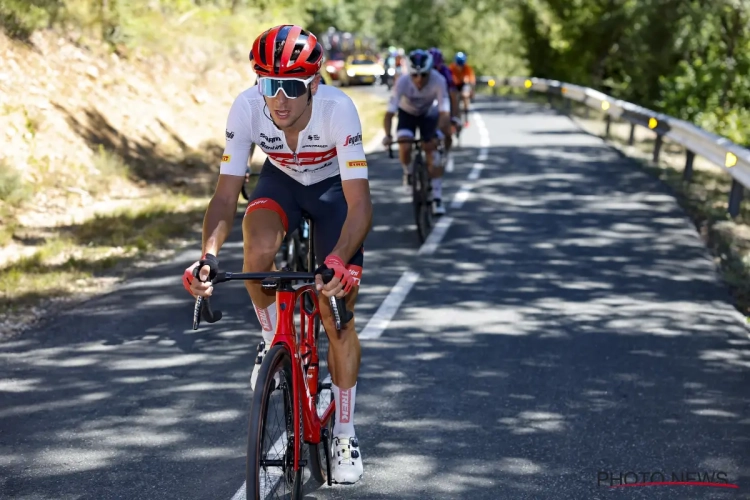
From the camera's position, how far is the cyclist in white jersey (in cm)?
436

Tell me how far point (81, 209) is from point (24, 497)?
8.48 m

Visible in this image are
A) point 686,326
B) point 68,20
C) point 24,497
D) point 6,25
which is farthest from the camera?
point 68,20

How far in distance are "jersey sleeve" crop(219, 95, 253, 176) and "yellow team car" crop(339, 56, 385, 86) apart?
48044mm

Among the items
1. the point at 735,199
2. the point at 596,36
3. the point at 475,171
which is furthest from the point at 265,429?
the point at 596,36

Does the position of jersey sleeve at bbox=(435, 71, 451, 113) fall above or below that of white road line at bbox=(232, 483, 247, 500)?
above

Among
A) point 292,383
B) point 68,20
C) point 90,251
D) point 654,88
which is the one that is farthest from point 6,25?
point 654,88

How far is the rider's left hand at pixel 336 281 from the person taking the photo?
12.8 feet

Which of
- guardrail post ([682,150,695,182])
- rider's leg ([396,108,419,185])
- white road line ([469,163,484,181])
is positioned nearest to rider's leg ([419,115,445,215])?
rider's leg ([396,108,419,185])

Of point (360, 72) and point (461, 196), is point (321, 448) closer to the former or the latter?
point (461, 196)

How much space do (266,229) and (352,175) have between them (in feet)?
1.57

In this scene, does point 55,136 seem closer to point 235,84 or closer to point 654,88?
point 235,84

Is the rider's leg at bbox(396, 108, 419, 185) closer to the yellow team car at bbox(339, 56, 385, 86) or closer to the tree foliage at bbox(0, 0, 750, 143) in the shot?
the tree foliage at bbox(0, 0, 750, 143)

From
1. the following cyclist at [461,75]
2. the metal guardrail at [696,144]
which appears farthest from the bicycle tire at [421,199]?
the following cyclist at [461,75]

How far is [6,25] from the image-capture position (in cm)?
1578
